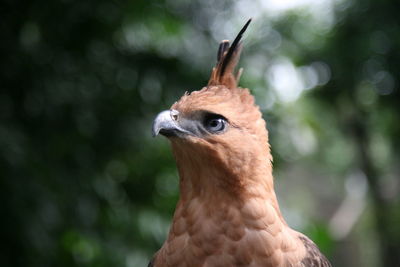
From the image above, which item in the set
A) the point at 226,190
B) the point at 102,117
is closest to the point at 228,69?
the point at 226,190

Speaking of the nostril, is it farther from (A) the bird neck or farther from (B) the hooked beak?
(A) the bird neck

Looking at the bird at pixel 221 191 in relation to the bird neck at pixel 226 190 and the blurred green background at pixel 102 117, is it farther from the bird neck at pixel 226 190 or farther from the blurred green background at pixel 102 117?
the blurred green background at pixel 102 117

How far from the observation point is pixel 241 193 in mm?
1671

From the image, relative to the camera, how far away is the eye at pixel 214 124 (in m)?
1.63

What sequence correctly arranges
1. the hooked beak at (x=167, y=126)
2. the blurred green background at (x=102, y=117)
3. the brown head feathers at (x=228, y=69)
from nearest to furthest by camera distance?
1. the hooked beak at (x=167, y=126)
2. the brown head feathers at (x=228, y=69)
3. the blurred green background at (x=102, y=117)

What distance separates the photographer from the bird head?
1615 millimetres

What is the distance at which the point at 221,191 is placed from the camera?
5.49ft

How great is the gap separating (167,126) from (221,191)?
0.90 ft

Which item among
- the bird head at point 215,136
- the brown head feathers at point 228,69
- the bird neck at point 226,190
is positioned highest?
the brown head feathers at point 228,69

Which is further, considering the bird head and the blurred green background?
the blurred green background

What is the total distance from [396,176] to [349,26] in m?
5.46

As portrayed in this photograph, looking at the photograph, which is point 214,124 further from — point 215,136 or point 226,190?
point 226,190

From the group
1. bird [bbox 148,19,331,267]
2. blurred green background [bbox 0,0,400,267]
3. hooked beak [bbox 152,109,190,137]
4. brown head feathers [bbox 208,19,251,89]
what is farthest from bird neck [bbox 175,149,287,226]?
blurred green background [bbox 0,0,400,267]

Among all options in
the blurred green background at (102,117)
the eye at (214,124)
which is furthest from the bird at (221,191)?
the blurred green background at (102,117)
